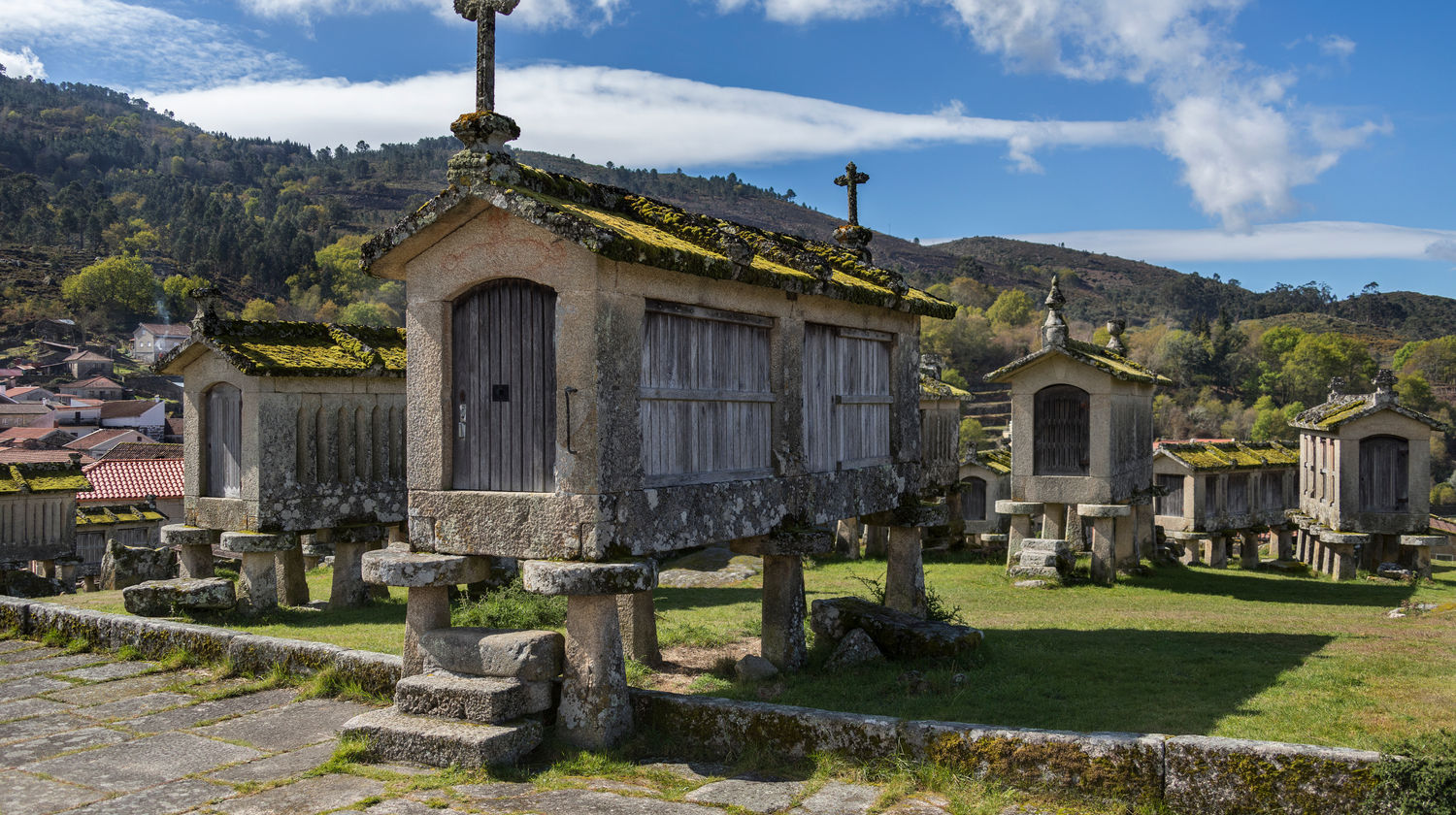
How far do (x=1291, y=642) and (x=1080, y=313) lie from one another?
116 meters

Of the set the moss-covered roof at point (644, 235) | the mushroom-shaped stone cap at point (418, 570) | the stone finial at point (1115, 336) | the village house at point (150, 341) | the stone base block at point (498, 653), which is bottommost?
the stone base block at point (498, 653)

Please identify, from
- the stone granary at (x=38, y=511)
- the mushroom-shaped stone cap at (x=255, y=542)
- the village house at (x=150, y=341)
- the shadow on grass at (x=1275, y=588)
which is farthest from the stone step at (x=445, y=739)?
the village house at (x=150, y=341)

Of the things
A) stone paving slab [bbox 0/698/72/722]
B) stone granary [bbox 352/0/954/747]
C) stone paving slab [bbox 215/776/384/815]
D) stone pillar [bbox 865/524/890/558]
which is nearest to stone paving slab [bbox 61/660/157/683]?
stone paving slab [bbox 0/698/72/722]

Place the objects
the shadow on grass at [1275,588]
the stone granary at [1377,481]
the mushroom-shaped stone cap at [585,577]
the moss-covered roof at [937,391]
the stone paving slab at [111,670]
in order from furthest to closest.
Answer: the moss-covered roof at [937,391] → the stone granary at [1377,481] → the shadow on grass at [1275,588] → the stone paving slab at [111,670] → the mushroom-shaped stone cap at [585,577]

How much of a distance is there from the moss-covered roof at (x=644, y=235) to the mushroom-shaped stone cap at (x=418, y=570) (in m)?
2.29

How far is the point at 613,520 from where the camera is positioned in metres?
6.93

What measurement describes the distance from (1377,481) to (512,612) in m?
17.2

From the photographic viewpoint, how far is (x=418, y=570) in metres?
7.24

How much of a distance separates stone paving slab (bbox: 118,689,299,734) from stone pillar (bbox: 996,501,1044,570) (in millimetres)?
11607

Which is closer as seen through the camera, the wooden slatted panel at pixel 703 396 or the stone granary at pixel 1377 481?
the wooden slatted panel at pixel 703 396

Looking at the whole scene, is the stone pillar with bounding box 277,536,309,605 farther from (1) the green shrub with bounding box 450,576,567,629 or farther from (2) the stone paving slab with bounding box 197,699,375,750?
(2) the stone paving slab with bounding box 197,699,375,750

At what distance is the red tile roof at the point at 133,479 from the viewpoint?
3173cm

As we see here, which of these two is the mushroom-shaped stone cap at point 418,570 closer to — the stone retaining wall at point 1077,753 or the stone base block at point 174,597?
the stone retaining wall at point 1077,753

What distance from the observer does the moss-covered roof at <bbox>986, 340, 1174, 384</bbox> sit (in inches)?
627
